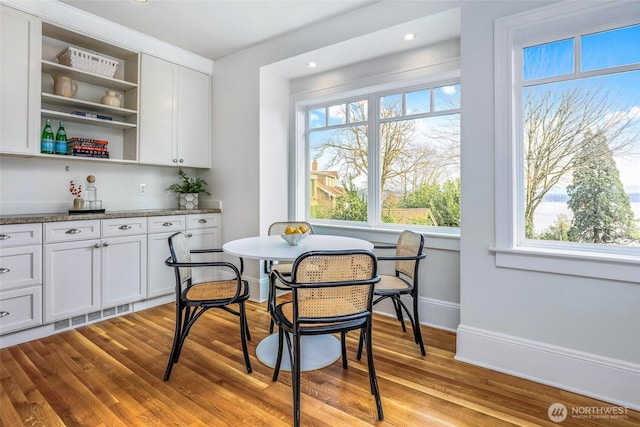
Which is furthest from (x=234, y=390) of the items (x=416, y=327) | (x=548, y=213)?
(x=548, y=213)

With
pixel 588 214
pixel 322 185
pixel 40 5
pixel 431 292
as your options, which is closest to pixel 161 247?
pixel 322 185

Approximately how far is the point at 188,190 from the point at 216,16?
1.80 meters

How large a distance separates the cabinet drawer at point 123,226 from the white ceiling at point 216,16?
70.0 inches

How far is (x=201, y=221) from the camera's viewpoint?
368 cm

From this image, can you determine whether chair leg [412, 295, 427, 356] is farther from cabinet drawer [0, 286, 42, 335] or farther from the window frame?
cabinet drawer [0, 286, 42, 335]

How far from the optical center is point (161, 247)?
3.31 meters

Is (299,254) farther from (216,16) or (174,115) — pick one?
(174,115)

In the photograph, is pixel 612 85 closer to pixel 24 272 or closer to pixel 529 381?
pixel 529 381

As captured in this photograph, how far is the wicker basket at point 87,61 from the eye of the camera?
9.33 ft

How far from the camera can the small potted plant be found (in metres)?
3.79

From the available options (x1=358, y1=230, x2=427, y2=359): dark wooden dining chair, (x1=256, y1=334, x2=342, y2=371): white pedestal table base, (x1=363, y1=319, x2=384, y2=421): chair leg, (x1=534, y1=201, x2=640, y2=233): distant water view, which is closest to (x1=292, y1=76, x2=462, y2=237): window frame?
(x1=358, y1=230, x2=427, y2=359): dark wooden dining chair

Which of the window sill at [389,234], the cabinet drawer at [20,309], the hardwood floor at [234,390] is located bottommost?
the hardwood floor at [234,390]

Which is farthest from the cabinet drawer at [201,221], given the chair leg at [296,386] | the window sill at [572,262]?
the window sill at [572,262]

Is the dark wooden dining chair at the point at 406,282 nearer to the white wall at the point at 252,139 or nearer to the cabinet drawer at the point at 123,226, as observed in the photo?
the white wall at the point at 252,139
